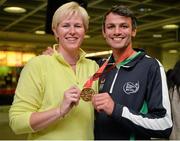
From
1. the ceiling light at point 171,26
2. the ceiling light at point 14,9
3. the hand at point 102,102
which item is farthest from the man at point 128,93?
the ceiling light at point 171,26

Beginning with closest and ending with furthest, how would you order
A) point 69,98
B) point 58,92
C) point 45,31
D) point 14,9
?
point 69,98
point 58,92
point 45,31
point 14,9

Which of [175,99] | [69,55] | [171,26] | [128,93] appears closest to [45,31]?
[69,55]

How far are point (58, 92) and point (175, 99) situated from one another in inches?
24.6

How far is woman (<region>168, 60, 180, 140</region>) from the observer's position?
1688 mm

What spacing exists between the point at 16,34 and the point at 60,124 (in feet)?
30.8

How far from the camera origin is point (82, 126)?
153 centimetres

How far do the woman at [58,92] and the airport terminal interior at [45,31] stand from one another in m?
2.59

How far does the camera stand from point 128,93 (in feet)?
4.91

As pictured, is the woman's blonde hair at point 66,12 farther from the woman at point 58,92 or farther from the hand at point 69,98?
the hand at point 69,98

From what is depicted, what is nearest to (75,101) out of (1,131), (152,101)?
(152,101)

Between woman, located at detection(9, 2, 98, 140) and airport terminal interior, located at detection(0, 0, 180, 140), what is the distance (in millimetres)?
2588

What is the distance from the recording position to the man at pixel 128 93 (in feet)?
4.67

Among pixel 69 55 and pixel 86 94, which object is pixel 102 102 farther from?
pixel 69 55

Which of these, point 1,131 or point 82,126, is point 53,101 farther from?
point 1,131
